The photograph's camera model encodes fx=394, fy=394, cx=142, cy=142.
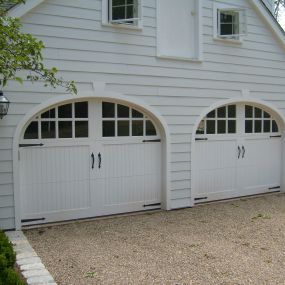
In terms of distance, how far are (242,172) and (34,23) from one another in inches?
208

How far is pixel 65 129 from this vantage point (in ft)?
21.6

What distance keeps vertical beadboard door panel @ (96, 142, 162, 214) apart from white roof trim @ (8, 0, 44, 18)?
250cm

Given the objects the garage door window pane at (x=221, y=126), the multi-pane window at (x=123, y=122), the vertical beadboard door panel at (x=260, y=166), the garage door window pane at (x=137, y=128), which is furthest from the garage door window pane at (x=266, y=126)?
the garage door window pane at (x=137, y=128)

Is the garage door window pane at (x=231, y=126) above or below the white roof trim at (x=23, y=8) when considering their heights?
below

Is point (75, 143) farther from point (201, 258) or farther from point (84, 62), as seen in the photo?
point (201, 258)

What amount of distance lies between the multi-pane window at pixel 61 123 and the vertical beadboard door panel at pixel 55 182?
0.69 feet

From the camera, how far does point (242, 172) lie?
28.5 feet

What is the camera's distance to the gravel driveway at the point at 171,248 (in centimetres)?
448

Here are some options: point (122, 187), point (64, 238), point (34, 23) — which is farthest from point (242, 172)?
point (34, 23)

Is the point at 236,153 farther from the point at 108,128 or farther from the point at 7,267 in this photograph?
the point at 7,267

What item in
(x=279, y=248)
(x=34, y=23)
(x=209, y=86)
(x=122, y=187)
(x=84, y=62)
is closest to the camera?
(x=279, y=248)

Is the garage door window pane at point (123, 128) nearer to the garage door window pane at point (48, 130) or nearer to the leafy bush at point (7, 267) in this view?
the garage door window pane at point (48, 130)

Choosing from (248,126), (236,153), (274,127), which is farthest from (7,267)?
(274,127)

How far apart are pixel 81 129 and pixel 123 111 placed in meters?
0.87
